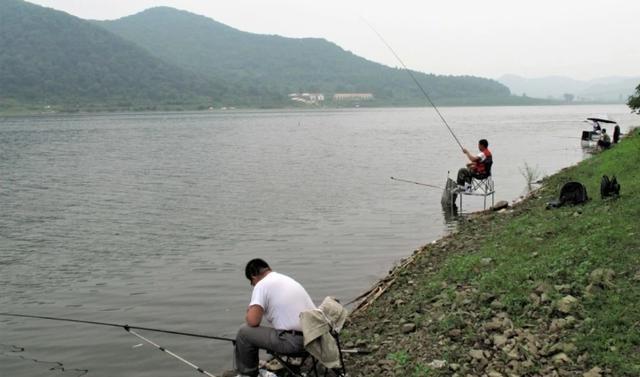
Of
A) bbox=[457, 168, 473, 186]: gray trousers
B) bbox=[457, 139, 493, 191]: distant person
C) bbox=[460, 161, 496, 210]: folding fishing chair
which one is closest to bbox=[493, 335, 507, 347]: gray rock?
bbox=[457, 139, 493, 191]: distant person

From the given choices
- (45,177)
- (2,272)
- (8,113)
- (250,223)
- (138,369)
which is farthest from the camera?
(8,113)

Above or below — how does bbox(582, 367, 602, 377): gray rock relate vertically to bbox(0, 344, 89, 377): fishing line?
above

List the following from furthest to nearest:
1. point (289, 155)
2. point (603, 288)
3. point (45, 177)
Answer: point (289, 155)
point (45, 177)
point (603, 288)

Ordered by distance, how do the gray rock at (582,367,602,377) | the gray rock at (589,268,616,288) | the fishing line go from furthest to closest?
the fishing line < the gray rock at (589,268,616,288) < the gray rock at (582,367,602,377)

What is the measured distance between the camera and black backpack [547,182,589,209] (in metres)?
14.8

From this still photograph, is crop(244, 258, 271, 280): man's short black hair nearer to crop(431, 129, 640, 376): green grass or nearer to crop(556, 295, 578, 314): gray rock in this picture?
crop(431, 129, 640, 376): green grass

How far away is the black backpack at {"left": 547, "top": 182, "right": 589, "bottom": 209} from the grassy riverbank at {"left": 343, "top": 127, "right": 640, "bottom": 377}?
138cm

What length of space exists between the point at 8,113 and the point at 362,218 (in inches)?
6112

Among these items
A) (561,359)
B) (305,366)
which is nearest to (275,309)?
(305,366)

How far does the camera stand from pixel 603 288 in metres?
8.26

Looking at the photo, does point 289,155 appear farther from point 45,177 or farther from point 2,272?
point 2,272

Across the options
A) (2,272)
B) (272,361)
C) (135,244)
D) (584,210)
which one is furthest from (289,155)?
(272,361)

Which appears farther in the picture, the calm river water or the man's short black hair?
A: the calm river water

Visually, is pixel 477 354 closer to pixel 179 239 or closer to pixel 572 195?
pixel 572 195
